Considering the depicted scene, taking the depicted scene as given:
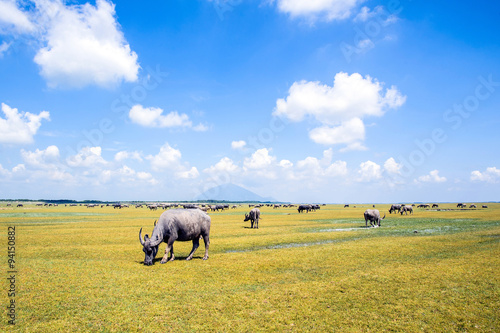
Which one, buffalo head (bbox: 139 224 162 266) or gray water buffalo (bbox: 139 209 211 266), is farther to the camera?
gray water buffalo (bbox: 139 209 211 266)

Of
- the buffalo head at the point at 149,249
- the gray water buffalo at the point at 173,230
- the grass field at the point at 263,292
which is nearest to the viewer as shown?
the grass field at the point at 263,292

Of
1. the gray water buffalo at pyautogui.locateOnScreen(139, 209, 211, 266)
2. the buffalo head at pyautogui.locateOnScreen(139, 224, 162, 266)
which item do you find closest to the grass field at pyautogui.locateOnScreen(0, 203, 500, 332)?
the buffalo head at pyautogui.locateOnScreen(139, 224, 162, 266)

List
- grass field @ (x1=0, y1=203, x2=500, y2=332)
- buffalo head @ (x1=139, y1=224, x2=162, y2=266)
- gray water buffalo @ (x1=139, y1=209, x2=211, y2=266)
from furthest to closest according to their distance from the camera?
gray water buffalo @ (x1=139, y1=209, x2=211, y2=266) → buffalo head @ (x1=139, y1=224, x2=162, y2=266) → grass field @ (x1=0, y1=203, x2=500, y2=332)

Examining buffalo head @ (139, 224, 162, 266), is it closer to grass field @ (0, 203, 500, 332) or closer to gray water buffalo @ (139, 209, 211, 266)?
gray water buffalo @ (139, 209, 211, 266)

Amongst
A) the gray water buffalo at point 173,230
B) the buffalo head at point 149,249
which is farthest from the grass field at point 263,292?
the gray water buffalo at point 173,230

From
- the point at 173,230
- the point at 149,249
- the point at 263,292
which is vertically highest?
the point at 173,230

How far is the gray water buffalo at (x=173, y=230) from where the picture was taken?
580 inches

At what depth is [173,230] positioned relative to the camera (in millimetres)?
15359

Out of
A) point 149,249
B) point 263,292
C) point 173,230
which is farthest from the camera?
point 173,230

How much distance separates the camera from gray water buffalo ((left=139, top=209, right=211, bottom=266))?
14727mm

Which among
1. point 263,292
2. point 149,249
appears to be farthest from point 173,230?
point 263,292

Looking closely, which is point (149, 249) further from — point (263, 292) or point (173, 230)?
point (263, 292)

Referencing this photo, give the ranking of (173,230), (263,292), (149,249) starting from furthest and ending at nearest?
(173,230), (149,249), (263,292)

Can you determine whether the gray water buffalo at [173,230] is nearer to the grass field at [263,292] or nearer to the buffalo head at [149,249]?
the buffalo head at [149,249]
